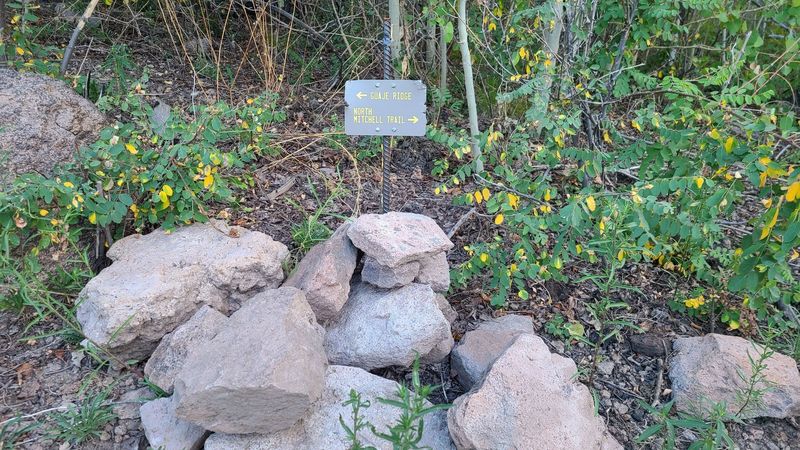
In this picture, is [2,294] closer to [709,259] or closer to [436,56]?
[436,56]

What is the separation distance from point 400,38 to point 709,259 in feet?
7.63

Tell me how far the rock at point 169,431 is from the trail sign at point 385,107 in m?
1.50

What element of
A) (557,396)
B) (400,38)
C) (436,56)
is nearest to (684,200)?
(557,396)

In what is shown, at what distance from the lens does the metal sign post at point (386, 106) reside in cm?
288

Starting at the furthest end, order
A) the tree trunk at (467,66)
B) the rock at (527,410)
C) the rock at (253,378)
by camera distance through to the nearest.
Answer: the tree trunk at (467,66) → the rock at (527,410) → the rock at (253,378)

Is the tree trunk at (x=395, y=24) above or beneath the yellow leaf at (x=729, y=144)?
above

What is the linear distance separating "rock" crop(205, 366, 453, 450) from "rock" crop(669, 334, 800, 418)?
1.08 meters

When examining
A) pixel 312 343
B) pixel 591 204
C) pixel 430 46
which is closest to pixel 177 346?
pixel 312 343

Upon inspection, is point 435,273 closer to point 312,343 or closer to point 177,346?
point 312,343

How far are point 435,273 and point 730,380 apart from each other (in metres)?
1.29

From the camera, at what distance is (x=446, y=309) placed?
9.20ft

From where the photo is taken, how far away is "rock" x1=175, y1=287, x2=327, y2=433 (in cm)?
191

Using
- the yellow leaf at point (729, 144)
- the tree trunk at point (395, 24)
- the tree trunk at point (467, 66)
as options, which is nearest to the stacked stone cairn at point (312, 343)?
the yellow leaf at point (729, 144)

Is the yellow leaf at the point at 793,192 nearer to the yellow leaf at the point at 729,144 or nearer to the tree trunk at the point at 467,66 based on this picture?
the yellow leaf at the point at 729,144
